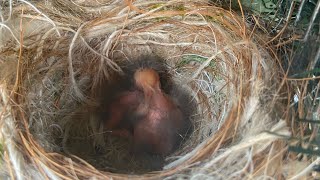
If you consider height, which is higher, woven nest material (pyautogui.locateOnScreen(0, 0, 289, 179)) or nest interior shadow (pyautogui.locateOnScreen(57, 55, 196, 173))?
woven nest material (pyautogui.locateOnScreen(0, 0, 289, 179))

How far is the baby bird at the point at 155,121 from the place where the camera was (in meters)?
1.42

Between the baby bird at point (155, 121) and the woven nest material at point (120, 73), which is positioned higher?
the woven nest material at point (120, 73)

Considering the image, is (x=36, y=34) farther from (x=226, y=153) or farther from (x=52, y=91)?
(x=226, y=153)

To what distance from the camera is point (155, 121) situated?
1447mm

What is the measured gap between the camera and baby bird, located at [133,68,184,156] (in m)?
1.42

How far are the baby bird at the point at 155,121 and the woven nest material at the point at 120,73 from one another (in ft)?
0.16

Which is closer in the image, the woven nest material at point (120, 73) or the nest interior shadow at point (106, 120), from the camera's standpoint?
the woven nest material at point (120, 73)

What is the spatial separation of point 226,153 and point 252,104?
0.46 ft

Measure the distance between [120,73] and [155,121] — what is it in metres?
0.20

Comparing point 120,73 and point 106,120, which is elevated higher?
point 120,73

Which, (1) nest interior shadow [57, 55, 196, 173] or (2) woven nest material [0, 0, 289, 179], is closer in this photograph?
Result: (2) woven nest material [0, 0, 289, 179]

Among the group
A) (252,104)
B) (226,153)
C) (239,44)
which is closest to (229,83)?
(239,44)

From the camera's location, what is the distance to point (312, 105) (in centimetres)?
104

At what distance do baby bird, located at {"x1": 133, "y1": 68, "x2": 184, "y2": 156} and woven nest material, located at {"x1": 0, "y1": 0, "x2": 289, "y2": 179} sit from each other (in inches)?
1.9
